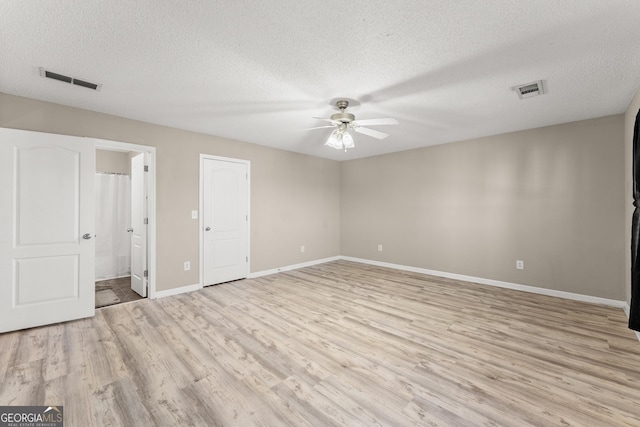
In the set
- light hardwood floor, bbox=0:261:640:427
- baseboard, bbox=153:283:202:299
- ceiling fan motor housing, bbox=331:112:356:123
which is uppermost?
ceiling fan motor housing, bbox=331:112:356:123

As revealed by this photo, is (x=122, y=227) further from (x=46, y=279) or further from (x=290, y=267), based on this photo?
(x=290, y=267)

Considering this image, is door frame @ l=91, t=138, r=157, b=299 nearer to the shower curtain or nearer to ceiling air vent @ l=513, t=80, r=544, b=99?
the shower curtain

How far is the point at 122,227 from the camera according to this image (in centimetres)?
529

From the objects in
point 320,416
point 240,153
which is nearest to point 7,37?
point 240,153

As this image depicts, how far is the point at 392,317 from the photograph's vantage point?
10.2 ft

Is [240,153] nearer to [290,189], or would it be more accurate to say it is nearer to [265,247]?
[290,189]

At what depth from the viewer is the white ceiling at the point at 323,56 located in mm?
1651

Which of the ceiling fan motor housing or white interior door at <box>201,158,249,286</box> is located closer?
the ceiling fan motor housing

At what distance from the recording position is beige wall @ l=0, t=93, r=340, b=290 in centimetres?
312

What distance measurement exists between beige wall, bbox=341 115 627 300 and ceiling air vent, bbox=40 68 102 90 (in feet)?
16.0

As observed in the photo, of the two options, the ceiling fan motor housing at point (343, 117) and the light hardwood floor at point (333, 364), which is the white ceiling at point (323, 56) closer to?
the ceiling fan motor housing at point (343, 117)

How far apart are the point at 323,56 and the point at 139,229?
3.67 metres

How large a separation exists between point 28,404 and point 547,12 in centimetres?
415

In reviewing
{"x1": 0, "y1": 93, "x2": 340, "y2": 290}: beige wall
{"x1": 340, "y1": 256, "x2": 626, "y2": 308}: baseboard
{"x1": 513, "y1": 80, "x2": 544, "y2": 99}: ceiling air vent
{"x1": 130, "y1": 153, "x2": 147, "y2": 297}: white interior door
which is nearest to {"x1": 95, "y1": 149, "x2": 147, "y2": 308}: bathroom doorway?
{"x1": 130, "y1": 153, "x2": 147, "y2": 297}: white interior door
